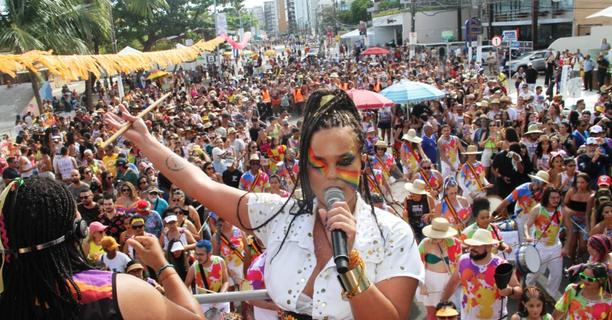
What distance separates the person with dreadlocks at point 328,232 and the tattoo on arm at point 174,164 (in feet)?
0.51

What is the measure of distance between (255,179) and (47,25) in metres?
14.1

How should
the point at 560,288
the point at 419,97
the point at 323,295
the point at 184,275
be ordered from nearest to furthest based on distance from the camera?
1. the point at 323,295
2. the point at 184,275
3. the point at 560,288
4. the point at 419,97

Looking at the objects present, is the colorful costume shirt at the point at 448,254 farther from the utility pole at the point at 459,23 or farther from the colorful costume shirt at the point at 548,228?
the utility pole at the point at 459,23

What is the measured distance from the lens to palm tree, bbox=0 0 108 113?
58.5 feet

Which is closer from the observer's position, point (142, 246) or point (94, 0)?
point (142, 246)

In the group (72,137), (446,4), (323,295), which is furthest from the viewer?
(446,4)

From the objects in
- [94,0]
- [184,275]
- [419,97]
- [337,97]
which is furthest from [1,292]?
[94,0]

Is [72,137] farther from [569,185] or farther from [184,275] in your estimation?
[569,185]

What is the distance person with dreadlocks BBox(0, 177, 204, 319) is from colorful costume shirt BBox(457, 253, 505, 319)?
3.75m

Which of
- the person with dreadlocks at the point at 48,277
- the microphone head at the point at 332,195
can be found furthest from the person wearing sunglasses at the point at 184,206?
the microphone head at the point at 332,195

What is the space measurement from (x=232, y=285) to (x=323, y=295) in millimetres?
4648

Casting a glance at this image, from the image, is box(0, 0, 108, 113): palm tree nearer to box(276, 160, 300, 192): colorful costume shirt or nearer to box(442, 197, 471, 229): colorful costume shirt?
box(276, 160, 300, 192): colorful costume shirt

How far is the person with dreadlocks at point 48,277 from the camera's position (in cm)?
181

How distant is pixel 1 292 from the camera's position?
1850 millimetres
